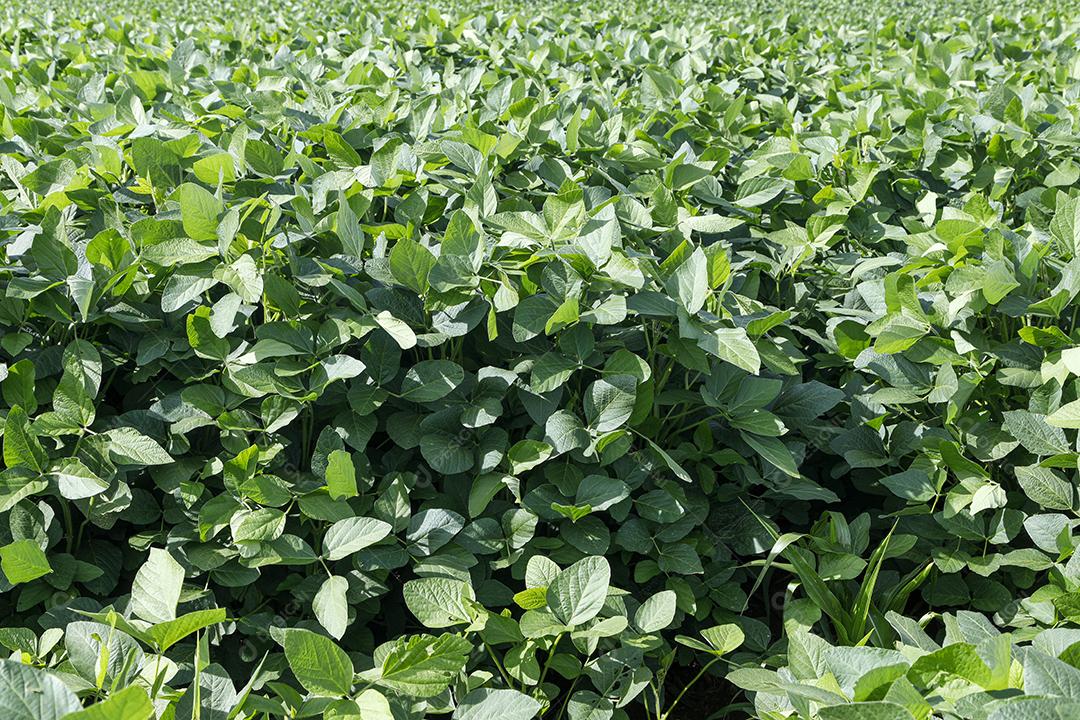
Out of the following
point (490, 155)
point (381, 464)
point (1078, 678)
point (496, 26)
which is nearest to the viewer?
point (1078, 678)

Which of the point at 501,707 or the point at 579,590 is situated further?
the point at 579,590

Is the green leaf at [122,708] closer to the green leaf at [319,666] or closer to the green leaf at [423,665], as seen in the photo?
the green leaf at [319,666]

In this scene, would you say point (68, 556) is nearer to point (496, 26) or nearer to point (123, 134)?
point (123, 134)

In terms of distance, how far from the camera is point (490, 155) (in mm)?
2297

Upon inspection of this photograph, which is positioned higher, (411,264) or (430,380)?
(411,264)

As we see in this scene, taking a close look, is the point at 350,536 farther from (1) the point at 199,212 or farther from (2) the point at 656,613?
(1) the point at 199,212

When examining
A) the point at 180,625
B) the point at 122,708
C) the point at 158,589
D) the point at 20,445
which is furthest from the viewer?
the point at 20,445

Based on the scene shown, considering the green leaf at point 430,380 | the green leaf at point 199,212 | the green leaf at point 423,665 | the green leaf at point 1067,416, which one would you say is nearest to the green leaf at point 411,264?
the green leaf at point 430,380

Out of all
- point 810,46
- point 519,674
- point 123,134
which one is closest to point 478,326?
point 519,674

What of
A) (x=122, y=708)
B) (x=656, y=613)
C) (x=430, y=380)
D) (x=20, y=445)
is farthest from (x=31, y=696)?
(x=656, y=613)

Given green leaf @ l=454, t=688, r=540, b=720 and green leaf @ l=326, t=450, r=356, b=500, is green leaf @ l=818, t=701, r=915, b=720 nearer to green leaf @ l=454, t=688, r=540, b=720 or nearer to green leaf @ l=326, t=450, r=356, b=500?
green leaf @ l=454, t=688, r=540, b=720

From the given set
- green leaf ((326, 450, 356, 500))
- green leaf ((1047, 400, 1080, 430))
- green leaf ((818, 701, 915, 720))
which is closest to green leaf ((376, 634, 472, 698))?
green leaf ((326, 450, 356, 500))

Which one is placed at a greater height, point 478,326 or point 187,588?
point 478,326

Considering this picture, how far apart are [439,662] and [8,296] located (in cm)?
112
